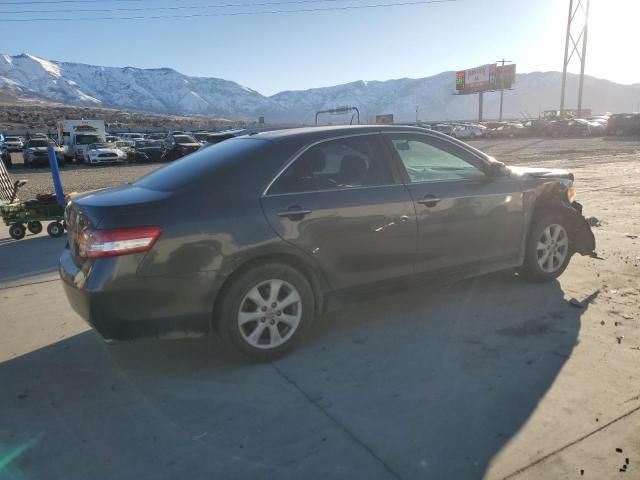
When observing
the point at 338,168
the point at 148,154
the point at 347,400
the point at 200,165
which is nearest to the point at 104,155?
the point at 148,154

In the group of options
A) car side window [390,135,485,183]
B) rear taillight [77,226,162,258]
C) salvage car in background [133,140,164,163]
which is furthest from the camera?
salvage car in background [133,140,164,163]

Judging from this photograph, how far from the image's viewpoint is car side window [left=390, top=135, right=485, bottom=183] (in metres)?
4.22

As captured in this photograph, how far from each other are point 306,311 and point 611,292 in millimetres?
3081

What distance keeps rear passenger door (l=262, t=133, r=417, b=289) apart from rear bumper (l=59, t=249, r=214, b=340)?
73cm

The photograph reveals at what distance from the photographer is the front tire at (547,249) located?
16.0ft

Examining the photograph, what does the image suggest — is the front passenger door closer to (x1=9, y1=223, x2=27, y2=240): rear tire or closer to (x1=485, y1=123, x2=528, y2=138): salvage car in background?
(x1=9, y1=223, x2=27, y2=240): rear tire

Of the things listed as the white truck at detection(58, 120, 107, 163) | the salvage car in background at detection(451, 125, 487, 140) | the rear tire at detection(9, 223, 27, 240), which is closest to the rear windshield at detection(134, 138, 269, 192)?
the rear tire at detection(9, 223, 27, 240)

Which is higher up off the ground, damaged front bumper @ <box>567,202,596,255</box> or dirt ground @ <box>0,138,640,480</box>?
damaged front bumper @ <box>567,202,596,255</box>

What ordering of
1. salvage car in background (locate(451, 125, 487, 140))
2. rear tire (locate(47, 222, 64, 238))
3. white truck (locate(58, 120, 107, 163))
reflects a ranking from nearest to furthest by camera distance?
1. rear tire (locate(47, 222, 64, 238))
2. white truck (locate(58, 120, 107, 163))
3. salvage car in background (locate(451, 125, 487, 140))

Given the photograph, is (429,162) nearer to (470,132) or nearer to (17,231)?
(17,231)

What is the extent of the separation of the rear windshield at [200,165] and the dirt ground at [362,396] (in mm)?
1293

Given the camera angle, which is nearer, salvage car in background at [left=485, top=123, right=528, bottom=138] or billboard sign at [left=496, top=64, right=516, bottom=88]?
salvage car in background at [left=485, top=123, right=528, bottom=138]

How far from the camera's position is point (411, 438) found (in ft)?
8.93

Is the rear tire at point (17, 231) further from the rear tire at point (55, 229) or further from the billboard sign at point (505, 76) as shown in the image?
the billboard sign at point (505, 76)
